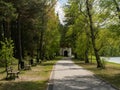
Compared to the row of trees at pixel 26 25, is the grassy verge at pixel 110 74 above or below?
below

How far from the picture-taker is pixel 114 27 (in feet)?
92.5

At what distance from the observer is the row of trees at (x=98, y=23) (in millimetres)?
28391

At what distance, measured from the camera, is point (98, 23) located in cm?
3988

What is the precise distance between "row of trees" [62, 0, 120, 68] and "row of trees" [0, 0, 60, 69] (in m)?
4.83

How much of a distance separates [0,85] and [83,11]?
23.6 metres

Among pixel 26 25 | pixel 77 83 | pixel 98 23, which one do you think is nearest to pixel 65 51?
pixel 26 25

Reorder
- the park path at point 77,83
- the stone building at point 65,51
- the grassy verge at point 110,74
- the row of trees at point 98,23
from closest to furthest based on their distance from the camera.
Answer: the park path at point 77,83, the grassy verge at point 110,74, the row of trees at point 98,23, the stone building at point 65,51

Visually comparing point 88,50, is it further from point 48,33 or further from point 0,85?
point 0,85

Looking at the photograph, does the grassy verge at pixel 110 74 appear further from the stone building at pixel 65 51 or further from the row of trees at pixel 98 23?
the stone building at pixel 65 51

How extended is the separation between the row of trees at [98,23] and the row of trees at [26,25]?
4.83 m

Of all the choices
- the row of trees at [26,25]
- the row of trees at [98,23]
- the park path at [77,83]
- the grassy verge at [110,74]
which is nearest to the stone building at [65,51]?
the row of trees at [26,25]

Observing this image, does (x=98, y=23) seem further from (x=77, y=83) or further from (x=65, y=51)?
(x=65, y=51)

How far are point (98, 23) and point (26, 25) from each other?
12727mm

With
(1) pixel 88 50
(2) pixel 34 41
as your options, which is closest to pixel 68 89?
(1) pixel 88 50
